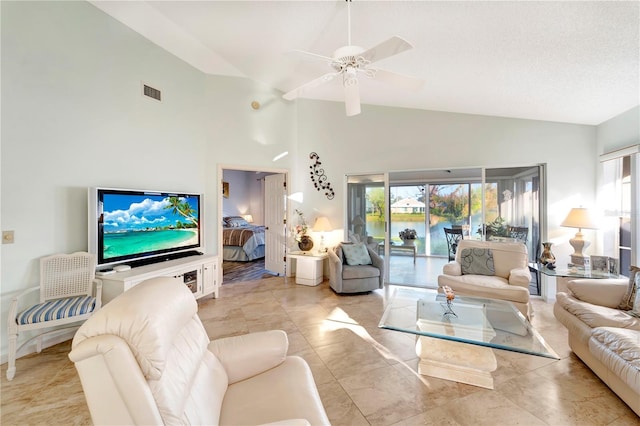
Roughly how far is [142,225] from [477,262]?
4.34 meters

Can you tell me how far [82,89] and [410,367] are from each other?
4.27 metres

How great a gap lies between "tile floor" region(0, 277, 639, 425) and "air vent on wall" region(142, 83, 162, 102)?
3.04 m

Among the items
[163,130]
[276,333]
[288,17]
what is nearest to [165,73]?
[163,130]

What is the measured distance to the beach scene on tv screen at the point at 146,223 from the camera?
3.04 m

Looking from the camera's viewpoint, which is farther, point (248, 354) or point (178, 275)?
point (178, 275)

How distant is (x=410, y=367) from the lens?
2.31 metres

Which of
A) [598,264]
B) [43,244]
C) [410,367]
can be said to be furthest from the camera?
[598,264]

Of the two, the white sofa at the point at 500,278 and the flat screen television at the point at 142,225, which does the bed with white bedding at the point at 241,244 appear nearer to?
the flat screen television at the point at 142,225

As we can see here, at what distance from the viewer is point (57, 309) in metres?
2.34

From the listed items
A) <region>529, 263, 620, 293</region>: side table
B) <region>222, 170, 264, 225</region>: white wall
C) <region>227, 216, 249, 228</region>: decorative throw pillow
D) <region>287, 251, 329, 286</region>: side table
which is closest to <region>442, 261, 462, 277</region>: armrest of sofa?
<region>529, 263, 620, 293</region>: side table

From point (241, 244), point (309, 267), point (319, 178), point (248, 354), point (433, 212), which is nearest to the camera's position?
point (248, 354)

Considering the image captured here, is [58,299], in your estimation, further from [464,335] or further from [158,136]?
[464,335]

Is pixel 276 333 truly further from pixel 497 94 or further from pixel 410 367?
pixel 497 94

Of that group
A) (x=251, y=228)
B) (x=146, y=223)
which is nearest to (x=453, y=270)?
(x=146, y=223)
